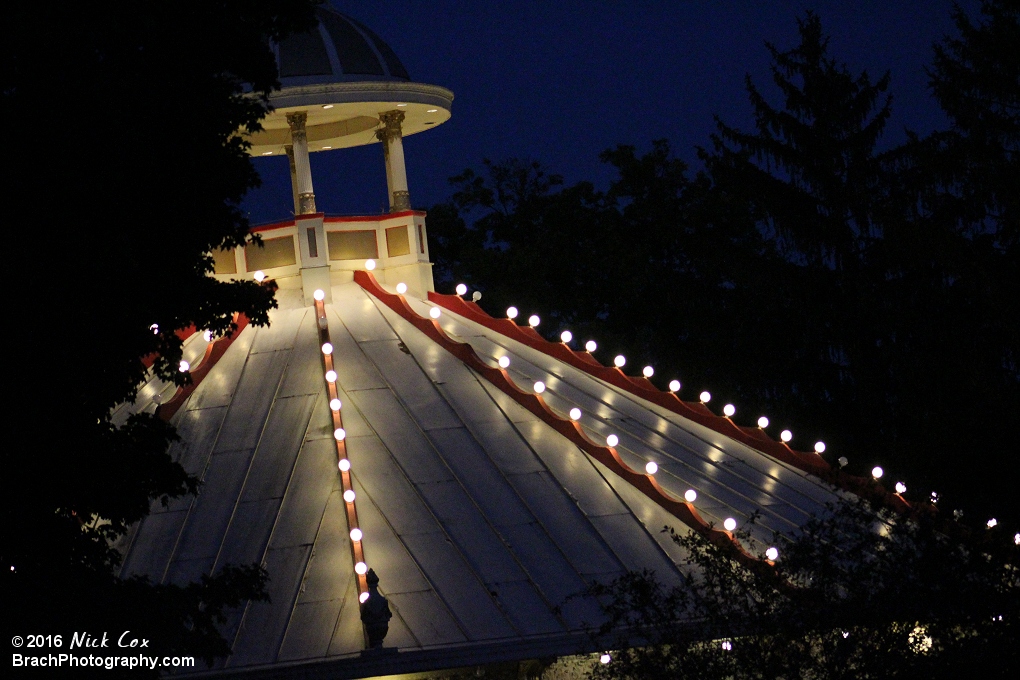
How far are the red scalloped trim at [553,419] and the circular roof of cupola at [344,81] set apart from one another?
2303 mm

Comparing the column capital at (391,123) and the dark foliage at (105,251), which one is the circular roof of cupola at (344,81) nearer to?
the column capital at (391,123)

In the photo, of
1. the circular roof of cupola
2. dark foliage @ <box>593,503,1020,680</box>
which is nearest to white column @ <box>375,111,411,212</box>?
the circular roof of cupola

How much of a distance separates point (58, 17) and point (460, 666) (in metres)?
6.03

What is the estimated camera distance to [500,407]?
15.6m

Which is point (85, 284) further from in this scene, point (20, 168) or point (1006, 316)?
point (1006, 316)

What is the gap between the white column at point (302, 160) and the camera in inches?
719

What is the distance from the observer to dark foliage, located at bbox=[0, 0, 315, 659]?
10.3 meters

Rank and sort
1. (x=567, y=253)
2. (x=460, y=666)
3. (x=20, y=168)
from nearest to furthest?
(x=20, y=168) → (x=460, y=666) → (x=567, y=253)

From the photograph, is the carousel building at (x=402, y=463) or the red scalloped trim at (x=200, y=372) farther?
the red scalloped trim at (x=200, y=372)

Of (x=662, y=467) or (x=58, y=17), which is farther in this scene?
(x=662, y=467)

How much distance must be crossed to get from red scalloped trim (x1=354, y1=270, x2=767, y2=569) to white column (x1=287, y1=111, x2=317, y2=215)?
114cm

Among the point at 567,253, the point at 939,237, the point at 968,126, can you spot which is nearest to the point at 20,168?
the point at 939,237

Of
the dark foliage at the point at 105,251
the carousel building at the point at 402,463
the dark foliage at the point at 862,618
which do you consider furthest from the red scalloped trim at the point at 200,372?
the dark foliage at the point at 862,618

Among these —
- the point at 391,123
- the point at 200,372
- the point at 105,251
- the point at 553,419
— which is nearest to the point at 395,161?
the point at 391,123
